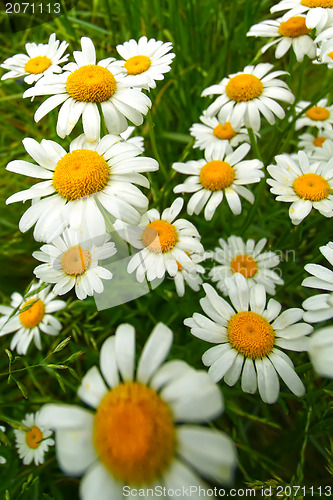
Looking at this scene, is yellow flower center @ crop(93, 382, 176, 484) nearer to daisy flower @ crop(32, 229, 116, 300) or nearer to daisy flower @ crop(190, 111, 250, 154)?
daisy flower @ crop(32, 229, 116, 300)

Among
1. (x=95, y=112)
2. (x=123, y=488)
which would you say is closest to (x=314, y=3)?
(x=95, y=112)

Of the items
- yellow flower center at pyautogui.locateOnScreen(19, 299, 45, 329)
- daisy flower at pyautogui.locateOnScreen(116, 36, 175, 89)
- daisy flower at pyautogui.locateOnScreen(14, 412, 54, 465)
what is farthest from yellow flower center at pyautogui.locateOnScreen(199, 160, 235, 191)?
daisy flower at pyautogui.locateOnScreen(14, 412, 54, 465)

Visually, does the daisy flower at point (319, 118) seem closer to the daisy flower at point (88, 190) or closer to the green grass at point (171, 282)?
the green grass at point (171, 282)

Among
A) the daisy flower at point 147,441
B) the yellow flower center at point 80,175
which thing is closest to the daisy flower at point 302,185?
the yellow flower center at point 80,175

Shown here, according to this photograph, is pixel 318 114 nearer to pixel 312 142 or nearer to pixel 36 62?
pixel 312 142

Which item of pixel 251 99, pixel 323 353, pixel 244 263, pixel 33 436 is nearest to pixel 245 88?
pixel 251 99
